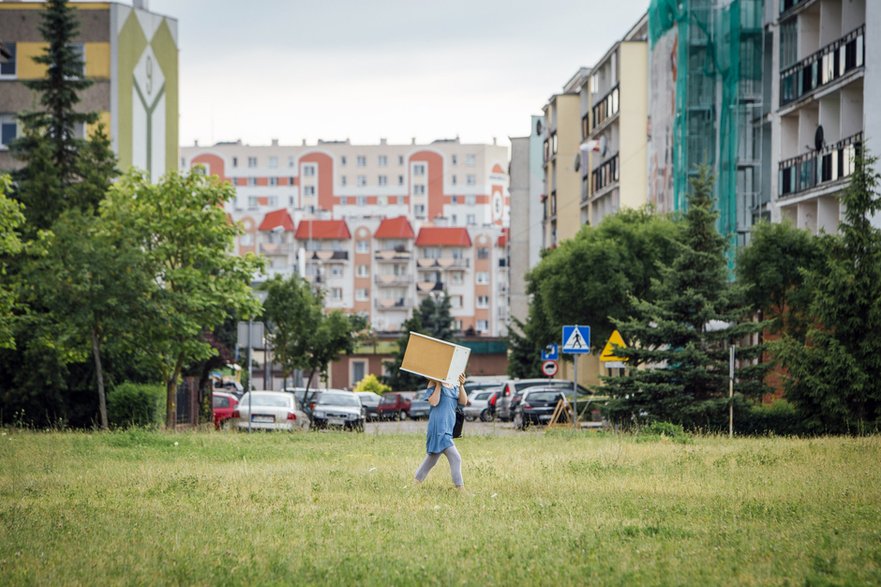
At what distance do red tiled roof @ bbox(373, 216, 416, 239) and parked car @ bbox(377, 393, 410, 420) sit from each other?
3116 inches

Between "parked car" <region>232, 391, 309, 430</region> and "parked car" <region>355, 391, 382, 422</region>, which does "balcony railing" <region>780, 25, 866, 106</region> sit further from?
"parked car" <region>355, 391, 382, 422</region>

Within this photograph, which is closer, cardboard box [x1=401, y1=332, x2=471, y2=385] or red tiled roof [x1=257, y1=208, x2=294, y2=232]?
cardboard box [x1=401, y1=332, x2=471, y2=385]

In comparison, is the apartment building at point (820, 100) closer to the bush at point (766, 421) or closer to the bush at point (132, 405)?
the bush at point (766, 421)

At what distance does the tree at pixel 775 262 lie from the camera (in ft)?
132

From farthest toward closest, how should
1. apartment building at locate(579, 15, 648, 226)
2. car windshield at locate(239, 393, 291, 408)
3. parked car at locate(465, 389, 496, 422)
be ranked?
apartment building at locate(579, 15, 648, 226), parked car at locate(465, 389, 496, 422), car windshield at locate(239, 393, 291, 408)

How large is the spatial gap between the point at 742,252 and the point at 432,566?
33.0 m

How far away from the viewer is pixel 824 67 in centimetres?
4341

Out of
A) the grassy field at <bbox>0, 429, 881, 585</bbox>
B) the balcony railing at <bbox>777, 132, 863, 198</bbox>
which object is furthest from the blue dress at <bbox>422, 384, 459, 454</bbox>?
the balcony railing at <bbox>777, 132, 863, 198</bbox>

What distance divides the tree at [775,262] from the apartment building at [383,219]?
3380 inches

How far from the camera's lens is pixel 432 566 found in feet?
34.4

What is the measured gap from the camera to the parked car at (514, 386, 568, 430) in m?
44.6

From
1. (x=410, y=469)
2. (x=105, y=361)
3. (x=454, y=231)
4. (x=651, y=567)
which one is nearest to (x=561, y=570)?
(x=651, y=567)

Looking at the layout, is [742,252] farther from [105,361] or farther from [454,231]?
[454,231]

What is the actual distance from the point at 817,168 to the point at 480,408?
21607 millimetres
